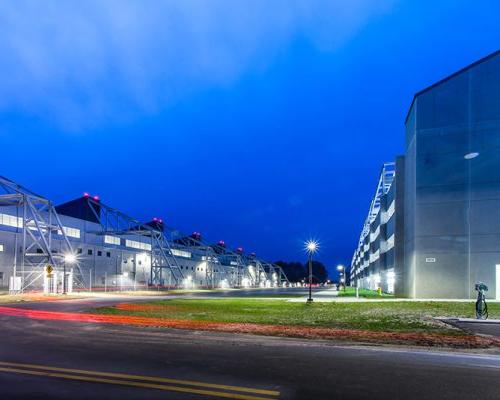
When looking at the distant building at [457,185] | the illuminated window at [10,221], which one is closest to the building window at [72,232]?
the illuminated window at [10,221]

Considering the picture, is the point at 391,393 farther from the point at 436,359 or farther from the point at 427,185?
the point at 427,185

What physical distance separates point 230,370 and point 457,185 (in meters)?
33.1

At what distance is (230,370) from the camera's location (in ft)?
29.0

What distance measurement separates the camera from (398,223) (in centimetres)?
4638

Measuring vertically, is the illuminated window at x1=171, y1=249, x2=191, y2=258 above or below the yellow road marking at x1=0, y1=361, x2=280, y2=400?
below

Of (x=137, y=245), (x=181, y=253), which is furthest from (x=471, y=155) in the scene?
(x=181, y=253)

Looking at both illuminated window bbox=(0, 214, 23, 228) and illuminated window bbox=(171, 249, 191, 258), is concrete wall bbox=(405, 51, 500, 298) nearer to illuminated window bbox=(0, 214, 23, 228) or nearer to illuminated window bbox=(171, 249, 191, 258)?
illuminated window bbox=(0, 214, 23, 228)

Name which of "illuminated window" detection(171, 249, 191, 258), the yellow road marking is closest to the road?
the yellow road marking

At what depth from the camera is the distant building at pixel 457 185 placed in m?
35.8

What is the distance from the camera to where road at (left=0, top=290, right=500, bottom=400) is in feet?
23.5

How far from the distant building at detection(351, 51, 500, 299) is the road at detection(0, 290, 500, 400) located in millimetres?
27684

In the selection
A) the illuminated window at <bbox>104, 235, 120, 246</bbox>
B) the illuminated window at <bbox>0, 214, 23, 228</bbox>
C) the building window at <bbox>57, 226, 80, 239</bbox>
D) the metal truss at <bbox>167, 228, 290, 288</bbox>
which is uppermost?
the illuminated window at <bbox>0, 214, 23, 228</bbox>

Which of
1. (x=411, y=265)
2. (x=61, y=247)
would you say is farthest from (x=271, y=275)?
(x=411, y=265)

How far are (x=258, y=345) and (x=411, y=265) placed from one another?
30.7 meters
